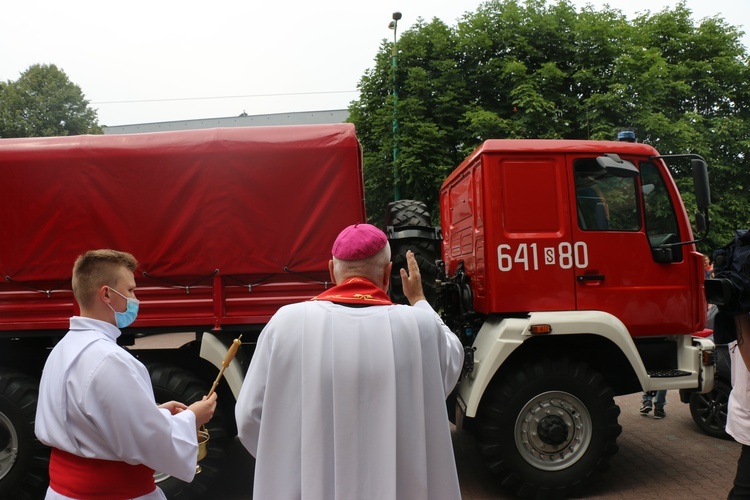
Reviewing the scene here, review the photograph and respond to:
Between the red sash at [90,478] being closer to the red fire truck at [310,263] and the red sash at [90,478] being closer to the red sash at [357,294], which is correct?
the red sash at [357,294]

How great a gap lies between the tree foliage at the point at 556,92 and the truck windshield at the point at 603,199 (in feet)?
35.4

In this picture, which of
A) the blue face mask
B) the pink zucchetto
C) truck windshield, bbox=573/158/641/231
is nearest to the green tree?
truck windshield, bbox=573/158/641/231

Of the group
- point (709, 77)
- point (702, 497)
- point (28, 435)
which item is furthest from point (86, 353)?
point (709, 77)

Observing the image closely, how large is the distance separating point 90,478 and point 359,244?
4.38 feet

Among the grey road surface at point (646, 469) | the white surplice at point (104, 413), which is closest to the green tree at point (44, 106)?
the grey road surface at point (646, 469)

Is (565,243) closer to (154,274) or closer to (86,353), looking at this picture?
(154,274)

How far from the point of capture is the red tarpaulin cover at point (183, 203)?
4707 millimetres

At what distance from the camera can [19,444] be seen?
467 centimetres

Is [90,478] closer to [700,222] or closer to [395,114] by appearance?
[700,222]

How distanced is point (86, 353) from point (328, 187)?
274 cm

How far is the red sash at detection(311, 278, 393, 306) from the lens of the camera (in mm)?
2125


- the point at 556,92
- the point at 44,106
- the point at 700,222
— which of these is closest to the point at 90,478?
the point at 700,222

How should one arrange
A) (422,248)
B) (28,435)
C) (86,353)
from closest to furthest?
(86,353)
(28,435)
(422,248)

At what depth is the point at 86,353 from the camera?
2283 mm
